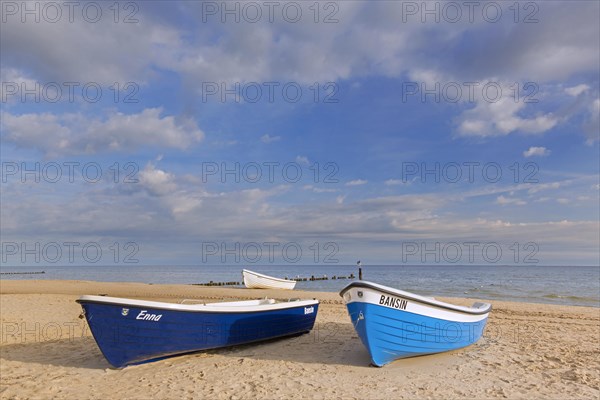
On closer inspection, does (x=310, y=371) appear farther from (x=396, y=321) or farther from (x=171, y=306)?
(x=171, y=306)

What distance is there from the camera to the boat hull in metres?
7.74

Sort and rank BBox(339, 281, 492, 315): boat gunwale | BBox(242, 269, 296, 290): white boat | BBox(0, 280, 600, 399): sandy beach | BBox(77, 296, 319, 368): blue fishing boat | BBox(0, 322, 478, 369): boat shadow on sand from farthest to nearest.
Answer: BBox(242, 269, 296, 290): white boat < BBox(0, 322, 478, 369): boat shadow on sand < BBox(77, 296, 319, 368): blue fishing boat < BBox(339, 281, 492, 315): boat gunwale < BBox(0, 280, 600, 399): sandy beach

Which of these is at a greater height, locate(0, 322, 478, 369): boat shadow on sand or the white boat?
locate(0, 322, 478, 369): boat shadow on sand

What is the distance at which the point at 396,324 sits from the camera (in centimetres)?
794

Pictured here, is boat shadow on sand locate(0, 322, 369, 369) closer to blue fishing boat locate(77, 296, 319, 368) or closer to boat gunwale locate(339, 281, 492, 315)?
blue fishing boat locate(77, 296, 319, 368)

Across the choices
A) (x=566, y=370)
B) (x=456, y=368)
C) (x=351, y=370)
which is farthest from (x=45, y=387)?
(x=566, y=370)

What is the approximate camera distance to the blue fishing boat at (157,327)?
8039 millimetres

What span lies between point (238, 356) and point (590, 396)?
6.26m

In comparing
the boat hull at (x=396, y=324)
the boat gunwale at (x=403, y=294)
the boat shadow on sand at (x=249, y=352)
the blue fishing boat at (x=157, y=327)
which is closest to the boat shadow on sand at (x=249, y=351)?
the boat shadow on sand at (x=249, y=352)

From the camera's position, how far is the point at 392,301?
309 inches

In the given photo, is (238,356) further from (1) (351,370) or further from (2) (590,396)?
(2) (590,396)

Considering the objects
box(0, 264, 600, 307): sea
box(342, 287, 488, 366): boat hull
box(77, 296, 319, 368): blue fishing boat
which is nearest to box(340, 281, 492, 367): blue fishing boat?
box(342, 287, 488, 366): boat hull

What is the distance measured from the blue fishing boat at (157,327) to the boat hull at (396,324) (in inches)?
109

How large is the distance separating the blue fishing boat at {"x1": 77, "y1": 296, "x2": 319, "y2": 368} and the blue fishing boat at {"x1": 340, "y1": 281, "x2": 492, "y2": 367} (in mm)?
2731
